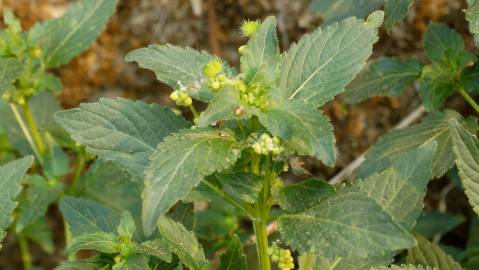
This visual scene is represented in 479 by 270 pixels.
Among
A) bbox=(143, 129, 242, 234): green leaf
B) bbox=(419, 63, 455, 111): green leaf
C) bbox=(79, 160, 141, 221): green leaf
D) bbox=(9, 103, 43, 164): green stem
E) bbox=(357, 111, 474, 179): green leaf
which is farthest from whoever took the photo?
bbox=(9, 103, 43, 164): green stem

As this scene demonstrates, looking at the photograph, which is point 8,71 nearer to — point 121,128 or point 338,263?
point 121,128

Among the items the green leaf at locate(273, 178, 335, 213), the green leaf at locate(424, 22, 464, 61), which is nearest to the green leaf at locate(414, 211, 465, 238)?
the green leaf at locate(424, 22, 464, 61)

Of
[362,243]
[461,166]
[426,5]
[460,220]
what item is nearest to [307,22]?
[426,5]

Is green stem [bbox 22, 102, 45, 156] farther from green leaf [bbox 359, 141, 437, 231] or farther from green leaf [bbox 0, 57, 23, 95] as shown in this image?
green leaf [bbox 359, 141, 437, 231]

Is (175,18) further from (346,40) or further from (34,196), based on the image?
(346,40)

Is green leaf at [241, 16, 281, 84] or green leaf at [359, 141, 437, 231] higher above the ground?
green leaf at [241, 16, 281, 84]

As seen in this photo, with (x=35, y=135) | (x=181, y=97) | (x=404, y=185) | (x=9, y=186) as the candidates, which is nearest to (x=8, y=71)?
(x=35, y=135)

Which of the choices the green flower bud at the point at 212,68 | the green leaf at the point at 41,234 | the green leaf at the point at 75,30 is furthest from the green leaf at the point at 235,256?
the green leaf at the point at 41,234
